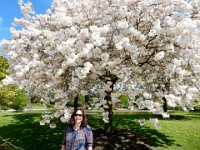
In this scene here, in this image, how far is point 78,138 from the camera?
7691mm

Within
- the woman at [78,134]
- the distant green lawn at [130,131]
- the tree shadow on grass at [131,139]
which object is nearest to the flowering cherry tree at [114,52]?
the tree shadow on grass at [131,139]

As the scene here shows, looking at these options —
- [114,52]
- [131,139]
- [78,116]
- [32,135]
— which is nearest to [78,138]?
[78,116]

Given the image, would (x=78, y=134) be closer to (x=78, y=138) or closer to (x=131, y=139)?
(x=78, y=138)

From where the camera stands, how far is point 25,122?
26.8 meters

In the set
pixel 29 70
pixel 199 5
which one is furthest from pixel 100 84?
pixel 199 5

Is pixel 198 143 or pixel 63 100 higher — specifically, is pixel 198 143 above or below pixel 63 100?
below

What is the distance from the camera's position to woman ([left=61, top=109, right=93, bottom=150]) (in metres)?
7.65

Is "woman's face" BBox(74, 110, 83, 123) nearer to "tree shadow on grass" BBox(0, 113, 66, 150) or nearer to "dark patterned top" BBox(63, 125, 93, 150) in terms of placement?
"dark patterned top" BBox(63, 125, 93, 150)

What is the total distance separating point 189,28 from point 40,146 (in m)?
9.63

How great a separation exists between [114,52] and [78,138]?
7.04 meters

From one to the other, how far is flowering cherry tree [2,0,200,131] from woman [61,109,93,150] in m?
4.61

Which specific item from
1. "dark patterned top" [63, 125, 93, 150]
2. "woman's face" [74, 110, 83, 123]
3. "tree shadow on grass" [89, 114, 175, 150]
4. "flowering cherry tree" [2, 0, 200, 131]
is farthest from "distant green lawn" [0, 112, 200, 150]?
"woman's face" [74, 110, 83, 123]

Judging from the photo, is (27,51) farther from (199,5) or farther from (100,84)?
(199,5)

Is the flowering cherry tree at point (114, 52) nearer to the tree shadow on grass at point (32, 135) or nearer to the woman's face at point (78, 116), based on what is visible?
the tree shadow on grass at point (32, 135)
